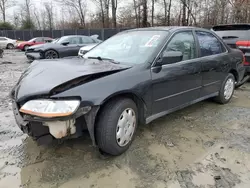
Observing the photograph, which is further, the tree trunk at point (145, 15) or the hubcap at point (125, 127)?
the tree trunk at point (145, 15)

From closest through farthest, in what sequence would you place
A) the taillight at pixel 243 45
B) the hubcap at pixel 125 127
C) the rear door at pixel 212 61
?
the hubcap at pixel 125 127 → the rear door at pixel 212 61 → the taillight at pixel 243 45

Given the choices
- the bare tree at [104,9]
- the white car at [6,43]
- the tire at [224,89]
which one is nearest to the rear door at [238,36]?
the tire at [224,89]

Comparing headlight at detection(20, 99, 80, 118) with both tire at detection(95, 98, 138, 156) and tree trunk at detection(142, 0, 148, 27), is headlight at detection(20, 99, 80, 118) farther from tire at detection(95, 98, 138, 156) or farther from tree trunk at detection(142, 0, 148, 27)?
tree trunk at detection(142, 0, 148, 27)

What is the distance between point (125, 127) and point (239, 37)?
480 cm

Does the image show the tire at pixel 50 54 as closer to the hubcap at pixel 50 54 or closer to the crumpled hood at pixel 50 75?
the hubcap at pixel 50 54

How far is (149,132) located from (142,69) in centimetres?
102

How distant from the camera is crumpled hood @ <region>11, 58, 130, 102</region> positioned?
85.4 inches

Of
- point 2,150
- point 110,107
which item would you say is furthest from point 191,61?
point 2,150

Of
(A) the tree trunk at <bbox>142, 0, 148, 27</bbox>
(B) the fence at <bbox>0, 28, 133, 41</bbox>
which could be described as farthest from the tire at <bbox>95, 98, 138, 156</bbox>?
(A) the tree trunk at <bbox>142, 0, 148, 27</bbox>

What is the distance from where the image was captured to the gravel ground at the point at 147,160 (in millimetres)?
2180

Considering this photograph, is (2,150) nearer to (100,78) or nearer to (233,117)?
(100,78)

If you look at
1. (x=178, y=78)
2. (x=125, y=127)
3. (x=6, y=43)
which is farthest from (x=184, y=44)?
(x=6, y=43)

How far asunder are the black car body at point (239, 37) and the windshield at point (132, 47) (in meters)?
3.47

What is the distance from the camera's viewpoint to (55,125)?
2086mm
